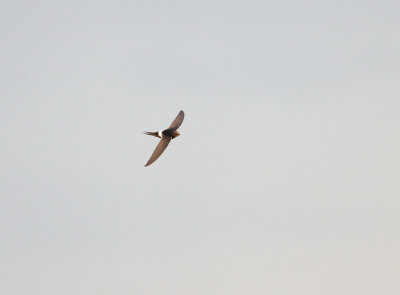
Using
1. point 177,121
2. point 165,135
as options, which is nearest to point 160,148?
point 165,135

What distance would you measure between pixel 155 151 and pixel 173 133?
14.2 ft

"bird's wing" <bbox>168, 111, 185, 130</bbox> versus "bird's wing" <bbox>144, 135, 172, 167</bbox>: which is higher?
"bird's wing" <bbox>168, 111, 185, 130</bbox>

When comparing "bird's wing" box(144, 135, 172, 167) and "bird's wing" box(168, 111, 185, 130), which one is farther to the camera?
"bird's wing" box(168, 111, 185, 130)

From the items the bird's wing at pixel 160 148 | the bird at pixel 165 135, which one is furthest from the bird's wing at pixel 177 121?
the bird's wing at pixel 160 148

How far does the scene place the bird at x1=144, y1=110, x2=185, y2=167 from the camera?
8130 cm

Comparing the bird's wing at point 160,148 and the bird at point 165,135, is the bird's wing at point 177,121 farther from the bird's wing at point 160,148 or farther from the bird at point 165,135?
the bird's wing at point 160,148

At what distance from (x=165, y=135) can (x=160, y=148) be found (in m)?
2.86

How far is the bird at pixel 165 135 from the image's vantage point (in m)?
81.3

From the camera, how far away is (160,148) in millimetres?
82750

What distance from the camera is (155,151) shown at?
3226 inches

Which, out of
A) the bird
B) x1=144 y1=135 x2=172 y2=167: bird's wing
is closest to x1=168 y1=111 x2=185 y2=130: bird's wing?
the bird

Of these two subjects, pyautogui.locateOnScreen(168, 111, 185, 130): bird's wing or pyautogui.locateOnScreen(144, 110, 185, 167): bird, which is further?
pyautogui.locateOnScreen(168, 111, 185, 130): bird's wing

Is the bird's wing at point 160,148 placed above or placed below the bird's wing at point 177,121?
below

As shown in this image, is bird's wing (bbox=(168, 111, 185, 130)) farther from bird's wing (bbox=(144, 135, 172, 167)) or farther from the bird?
bird's wing (bbox=(144, 135, 172, 167))
